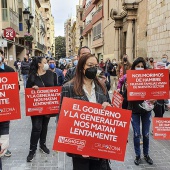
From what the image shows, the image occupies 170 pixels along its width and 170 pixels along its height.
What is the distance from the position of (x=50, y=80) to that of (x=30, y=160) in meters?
1.56

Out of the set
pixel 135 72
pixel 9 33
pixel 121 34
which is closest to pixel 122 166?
pixel 135 72

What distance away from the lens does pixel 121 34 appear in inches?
808

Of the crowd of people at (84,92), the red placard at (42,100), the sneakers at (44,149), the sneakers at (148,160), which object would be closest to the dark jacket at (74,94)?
the crowd of people at (84,92)

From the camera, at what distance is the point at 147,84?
14.3 ft

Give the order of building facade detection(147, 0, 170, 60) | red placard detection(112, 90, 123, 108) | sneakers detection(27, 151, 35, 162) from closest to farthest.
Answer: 1. sneakers detection(27, 151, 35, 162)
2. red placard detection(112, 90, 123, 108)
3. building facade detection(147, 0, 170, 60)

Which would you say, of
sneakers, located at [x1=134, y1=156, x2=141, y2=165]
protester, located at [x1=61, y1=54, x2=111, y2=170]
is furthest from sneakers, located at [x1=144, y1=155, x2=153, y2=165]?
protester, located at [x1=61, y1=54, x2=111, y2=170]

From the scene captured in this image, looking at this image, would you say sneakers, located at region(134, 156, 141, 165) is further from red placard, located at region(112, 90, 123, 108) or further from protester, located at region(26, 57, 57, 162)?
protester, located at region(26, 57, 57, 162)

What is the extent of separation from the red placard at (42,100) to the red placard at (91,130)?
7.03ft

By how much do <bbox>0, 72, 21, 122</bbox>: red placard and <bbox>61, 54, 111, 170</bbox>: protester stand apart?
1.23 meters

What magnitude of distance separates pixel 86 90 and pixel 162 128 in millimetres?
2275

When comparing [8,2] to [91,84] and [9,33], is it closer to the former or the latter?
[9,33]

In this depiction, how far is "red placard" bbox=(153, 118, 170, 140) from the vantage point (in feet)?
14.6

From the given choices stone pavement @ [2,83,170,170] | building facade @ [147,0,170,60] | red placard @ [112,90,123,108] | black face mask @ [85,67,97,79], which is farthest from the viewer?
building facade @ [147,0,170,60]

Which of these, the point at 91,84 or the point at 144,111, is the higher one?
the point at 91,84
